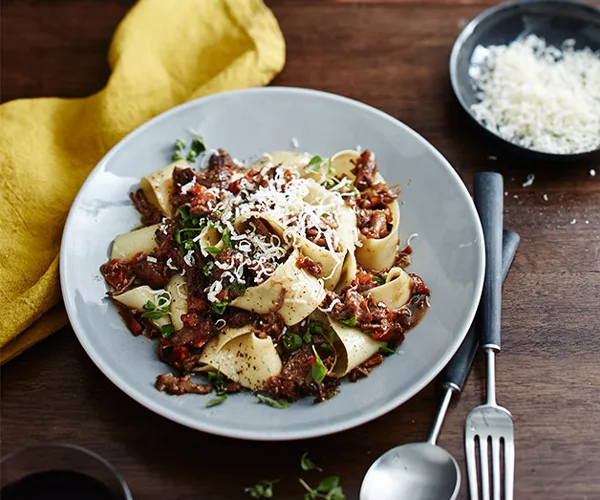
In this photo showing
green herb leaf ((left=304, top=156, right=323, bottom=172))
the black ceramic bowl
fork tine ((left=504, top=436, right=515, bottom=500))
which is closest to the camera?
fork tine ((left=504, top=436, right=515, bottom=500))

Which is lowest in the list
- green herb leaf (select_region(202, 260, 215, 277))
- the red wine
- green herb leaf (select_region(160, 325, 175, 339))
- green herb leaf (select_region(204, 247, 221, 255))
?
green herb leaf (select_region(160, 325, 175, 339))

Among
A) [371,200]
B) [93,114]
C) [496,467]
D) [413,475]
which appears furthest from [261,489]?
[93,114]

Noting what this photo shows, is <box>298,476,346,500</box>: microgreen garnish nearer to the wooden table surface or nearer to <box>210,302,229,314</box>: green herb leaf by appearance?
the wooden table surface

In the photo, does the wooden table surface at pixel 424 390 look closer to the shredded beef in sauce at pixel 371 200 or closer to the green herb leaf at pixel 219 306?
the green herb leaf at pixel 219 306

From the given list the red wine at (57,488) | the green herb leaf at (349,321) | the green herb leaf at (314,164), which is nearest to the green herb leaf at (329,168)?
the green herb leaf at (314,164)

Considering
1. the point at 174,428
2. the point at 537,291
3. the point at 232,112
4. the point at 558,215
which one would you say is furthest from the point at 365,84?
the point at 174,428

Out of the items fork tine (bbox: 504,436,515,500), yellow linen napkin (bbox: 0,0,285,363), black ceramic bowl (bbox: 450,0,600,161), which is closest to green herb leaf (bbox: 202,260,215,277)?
yellow linen napkin (bbox: 0,0,285,363)
